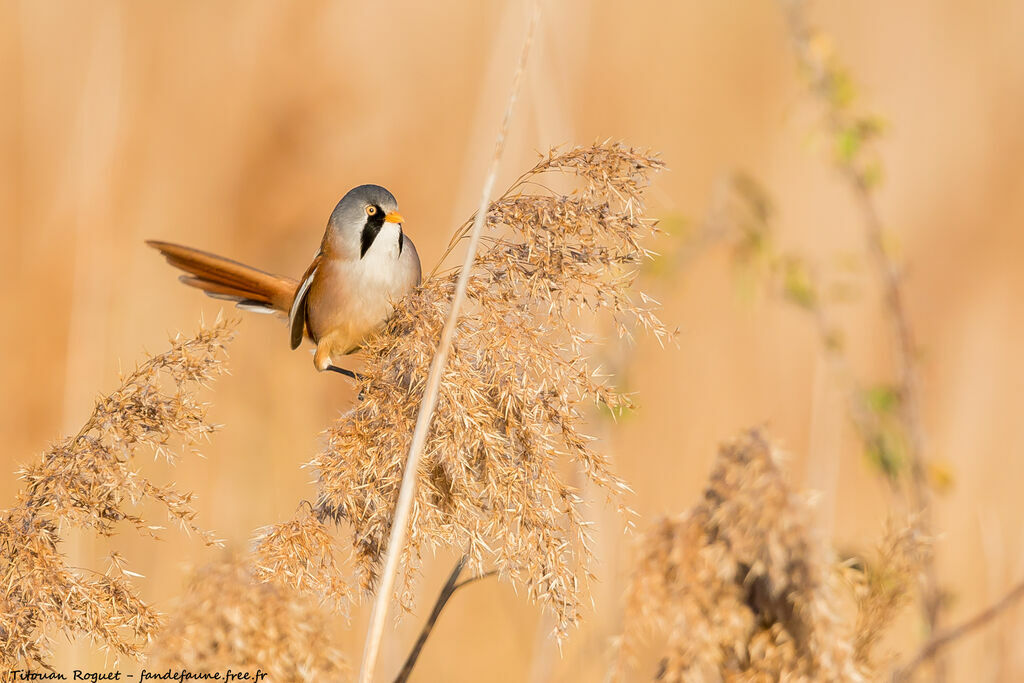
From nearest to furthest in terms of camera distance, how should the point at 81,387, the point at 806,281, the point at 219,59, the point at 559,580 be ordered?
1. the point at 559,580
2. the point at 806,281
3. the point at 81,387
4. the point at 219,59

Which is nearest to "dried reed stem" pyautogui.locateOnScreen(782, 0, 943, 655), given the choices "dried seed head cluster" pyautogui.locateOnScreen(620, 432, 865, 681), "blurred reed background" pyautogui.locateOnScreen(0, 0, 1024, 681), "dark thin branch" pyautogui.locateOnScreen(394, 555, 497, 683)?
"blurred reed background" pyautogui.locateOnScreen(0, 0, 1024, 681)

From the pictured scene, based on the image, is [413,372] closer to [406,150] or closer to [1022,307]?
[406,150]

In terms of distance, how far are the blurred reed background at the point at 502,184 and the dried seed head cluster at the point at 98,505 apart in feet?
2.94

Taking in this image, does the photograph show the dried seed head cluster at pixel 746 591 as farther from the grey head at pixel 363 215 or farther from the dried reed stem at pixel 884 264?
the dried reed stem at pixel 884 264

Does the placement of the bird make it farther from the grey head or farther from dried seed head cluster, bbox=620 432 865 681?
dried seed head cluster, bbox=620 432 865 681

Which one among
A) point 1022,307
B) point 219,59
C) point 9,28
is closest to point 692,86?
point 1022,307

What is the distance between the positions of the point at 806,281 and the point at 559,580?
55.9 inches

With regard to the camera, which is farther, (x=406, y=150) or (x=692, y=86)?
(x=692, y=86)

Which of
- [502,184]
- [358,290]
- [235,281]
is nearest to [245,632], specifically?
[358,290]

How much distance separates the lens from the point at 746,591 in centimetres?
122

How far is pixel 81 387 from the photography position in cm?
267

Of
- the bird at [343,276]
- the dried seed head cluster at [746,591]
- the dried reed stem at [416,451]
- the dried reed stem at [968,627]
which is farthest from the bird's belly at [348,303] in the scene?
the dried reed stem at [968,627]

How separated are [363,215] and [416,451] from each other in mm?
892

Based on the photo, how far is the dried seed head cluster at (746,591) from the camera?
3.83 feet
